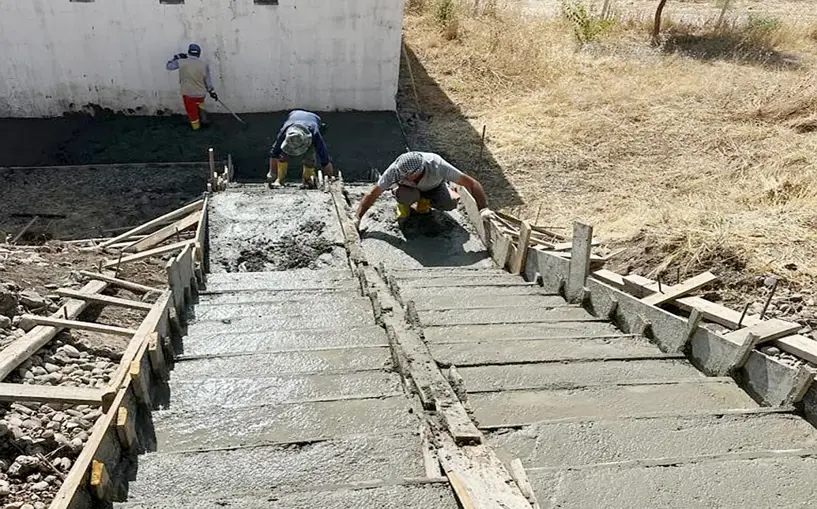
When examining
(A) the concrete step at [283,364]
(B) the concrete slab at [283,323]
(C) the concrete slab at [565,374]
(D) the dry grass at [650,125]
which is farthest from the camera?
(D) the dry grass at [650,125]

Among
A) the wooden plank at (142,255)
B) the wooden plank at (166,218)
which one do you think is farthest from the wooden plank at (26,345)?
the wooden plank at (166,218)

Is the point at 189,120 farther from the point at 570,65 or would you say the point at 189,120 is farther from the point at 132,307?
the point at 570,65

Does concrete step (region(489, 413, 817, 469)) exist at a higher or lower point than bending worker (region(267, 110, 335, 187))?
higher

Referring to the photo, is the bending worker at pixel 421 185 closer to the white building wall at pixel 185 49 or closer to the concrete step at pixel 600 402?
the concrete step at pixel 600 402

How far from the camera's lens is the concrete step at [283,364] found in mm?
3842

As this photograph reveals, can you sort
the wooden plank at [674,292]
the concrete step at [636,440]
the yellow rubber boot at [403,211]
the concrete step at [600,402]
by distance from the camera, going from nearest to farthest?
the concrete step at [636,440]
the concrete step at [600,402]
the wooden plank at [674,292]
the yellow rubber boot at [403,211]

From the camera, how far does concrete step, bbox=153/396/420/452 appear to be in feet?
10.3

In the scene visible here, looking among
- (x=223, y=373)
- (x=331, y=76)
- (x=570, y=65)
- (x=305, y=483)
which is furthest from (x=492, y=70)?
(x=305, y=483)

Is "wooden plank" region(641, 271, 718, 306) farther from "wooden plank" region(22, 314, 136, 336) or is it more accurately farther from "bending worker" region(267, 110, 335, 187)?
"bending worker" region(267, 110, 335, 187)

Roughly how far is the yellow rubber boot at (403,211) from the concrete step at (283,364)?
3.95 meters

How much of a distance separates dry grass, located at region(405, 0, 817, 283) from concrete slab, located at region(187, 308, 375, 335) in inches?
152

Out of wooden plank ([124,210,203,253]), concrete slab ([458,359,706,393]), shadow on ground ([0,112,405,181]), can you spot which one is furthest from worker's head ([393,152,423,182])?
shadow on ground ([0,112,405,181])

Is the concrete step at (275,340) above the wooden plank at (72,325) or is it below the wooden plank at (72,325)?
below

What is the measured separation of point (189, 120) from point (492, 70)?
7.82 meters
